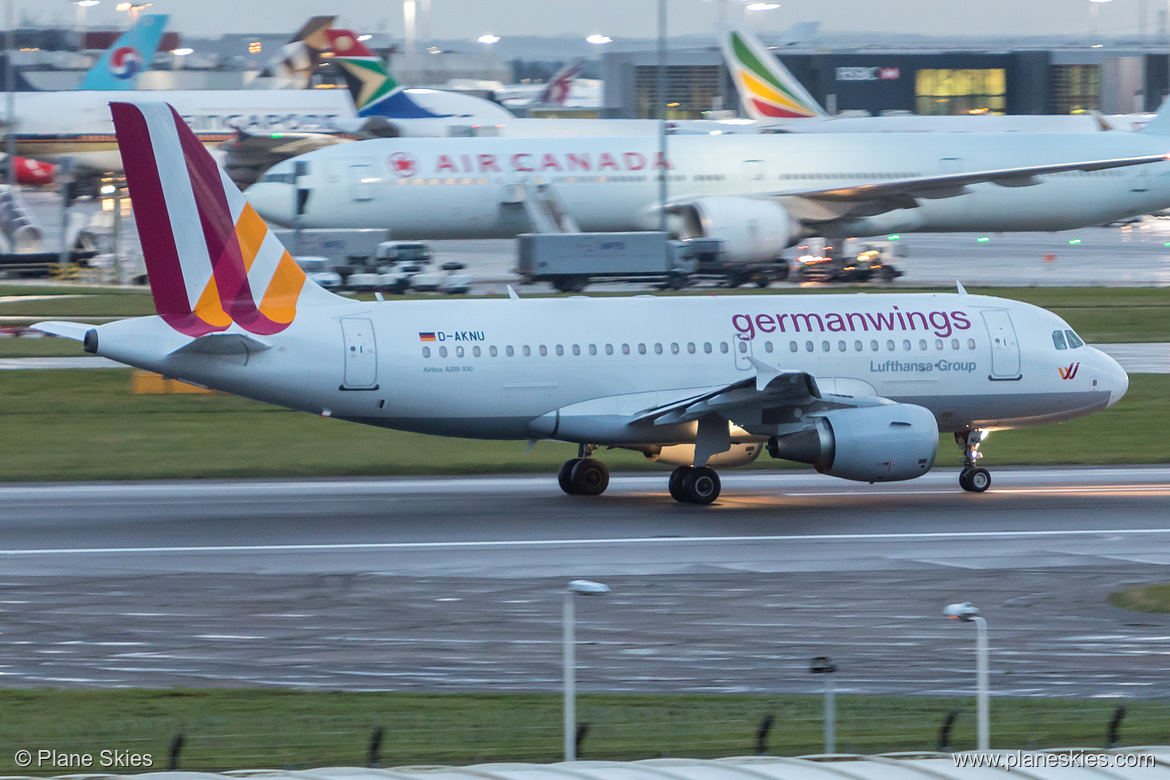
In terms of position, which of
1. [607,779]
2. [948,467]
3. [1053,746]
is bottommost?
[948,467]

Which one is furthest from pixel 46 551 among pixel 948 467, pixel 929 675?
pixel 948 467

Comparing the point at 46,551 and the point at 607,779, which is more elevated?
the point at 607,779

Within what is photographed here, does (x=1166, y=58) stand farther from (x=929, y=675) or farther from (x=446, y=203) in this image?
(x=929, y=675)

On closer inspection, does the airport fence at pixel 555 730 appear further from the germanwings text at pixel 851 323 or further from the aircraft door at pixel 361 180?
the aircraft door at pixel 361 180

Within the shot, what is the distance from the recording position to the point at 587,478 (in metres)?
29.5

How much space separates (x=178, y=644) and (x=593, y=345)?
477 inches

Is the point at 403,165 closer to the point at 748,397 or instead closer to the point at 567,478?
the point at 567,478

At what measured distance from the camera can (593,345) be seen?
28.6m

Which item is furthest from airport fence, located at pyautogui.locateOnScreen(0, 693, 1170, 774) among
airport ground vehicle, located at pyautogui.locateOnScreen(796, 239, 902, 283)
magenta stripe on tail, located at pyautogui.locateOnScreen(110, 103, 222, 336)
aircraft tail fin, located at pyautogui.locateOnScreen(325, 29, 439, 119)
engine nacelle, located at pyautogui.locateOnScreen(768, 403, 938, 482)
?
aircraft tail fin, located at pyautogui.locateOnScreen(325, 29, 439, 119)

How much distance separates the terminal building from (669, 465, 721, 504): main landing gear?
123m

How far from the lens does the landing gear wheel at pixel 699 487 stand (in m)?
28.4

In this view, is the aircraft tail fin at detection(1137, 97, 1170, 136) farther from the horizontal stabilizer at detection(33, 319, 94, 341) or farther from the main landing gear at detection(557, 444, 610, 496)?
the horizontal stabilizer at detection(33, 319, 94, 341)

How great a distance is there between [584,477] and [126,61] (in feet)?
374

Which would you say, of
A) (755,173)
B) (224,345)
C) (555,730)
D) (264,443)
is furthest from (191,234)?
(755,173)
